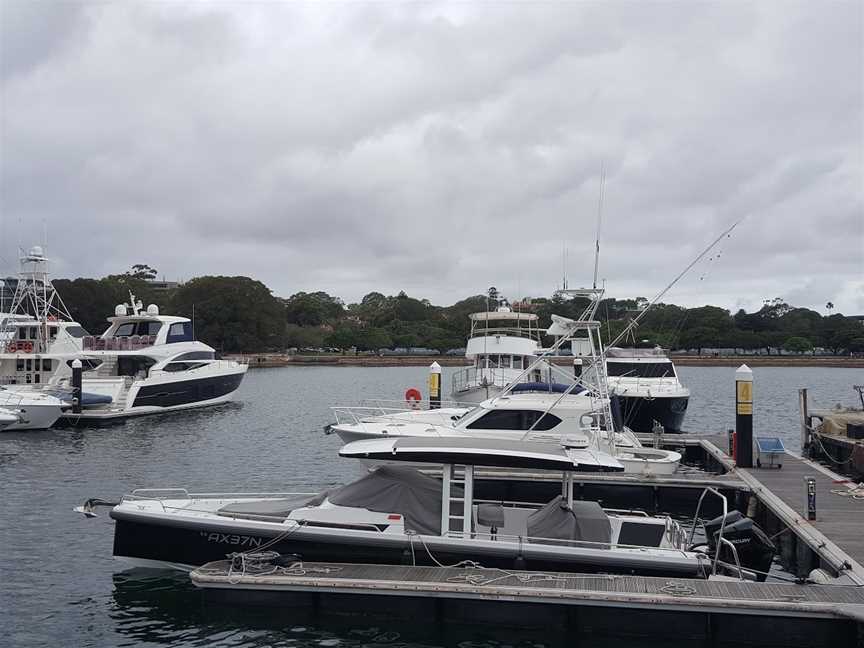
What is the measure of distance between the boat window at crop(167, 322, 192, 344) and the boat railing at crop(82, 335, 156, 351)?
927mm

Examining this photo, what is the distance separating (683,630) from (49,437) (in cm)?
2840

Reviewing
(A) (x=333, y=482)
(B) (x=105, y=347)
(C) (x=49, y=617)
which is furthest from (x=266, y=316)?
(C) (x=49, y=617)

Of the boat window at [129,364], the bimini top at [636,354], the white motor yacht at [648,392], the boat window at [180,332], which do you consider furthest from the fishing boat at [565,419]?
the boat window at [129,364]

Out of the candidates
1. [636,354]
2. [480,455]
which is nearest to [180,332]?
[636,354]

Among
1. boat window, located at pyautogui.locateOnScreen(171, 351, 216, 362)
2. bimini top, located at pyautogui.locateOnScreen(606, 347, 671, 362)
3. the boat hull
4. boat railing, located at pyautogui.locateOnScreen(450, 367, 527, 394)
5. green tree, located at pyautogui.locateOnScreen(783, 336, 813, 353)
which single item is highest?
green tree, located at pyautogui.locateOnScreen(783, 336, 813, 353)

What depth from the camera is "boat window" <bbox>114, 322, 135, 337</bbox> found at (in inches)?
1726

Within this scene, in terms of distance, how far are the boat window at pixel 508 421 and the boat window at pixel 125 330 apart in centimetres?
3085

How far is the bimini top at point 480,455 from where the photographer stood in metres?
12.2

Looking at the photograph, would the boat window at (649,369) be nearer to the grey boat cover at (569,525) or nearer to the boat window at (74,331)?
the grey boat cover at (569,525)

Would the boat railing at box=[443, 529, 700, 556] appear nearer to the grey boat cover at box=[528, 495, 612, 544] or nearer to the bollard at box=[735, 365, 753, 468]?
the grey boat cover at box=[528, 495, 612, 544]

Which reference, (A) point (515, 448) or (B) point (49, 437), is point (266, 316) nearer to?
(B) point (49, 437)

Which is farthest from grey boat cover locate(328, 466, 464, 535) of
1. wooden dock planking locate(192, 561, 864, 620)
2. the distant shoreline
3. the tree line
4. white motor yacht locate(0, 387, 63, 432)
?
the distant shoreline

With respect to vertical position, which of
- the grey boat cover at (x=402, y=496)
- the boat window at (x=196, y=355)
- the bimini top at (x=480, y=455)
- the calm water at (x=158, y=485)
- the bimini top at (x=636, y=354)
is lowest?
the calm water at (x=158, y=485)

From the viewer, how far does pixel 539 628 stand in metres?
11.3
